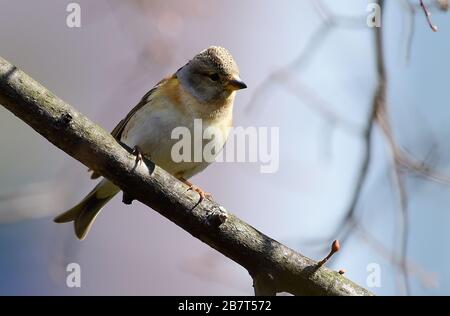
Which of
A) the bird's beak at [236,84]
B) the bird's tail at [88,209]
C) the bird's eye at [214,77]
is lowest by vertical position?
the bird's tail at [88,209]

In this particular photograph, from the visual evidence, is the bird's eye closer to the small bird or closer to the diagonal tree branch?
the small bird

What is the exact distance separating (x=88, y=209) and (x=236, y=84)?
1.39m

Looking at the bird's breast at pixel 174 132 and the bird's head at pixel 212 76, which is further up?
the bird's head at pixel 212 76

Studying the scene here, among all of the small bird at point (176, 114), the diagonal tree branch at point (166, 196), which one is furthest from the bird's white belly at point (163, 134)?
the diagonal tree branch at point (166, 196)

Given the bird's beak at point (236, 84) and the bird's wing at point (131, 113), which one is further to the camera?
the bird's wing at point (131, 113)

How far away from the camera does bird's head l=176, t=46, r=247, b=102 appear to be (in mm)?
3998

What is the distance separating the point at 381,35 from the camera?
10.1ft

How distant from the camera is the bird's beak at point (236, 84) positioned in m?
3.93

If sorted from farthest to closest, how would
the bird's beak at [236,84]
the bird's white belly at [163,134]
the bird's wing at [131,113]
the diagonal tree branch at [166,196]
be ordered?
the bird's wing at [131,113] < the bird's beak at [236,84] < the bird's white belly at [163,134] < the diagonal tree branch at [166,196]

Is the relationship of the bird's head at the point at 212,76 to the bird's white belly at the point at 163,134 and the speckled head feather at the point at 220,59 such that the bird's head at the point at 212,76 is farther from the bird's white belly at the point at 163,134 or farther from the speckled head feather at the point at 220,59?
the bird's white belly at the point at 163,134

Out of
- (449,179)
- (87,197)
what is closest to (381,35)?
(449,179)

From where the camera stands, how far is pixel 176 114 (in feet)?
12.5

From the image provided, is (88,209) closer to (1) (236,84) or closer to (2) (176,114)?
(2) (176,114)
